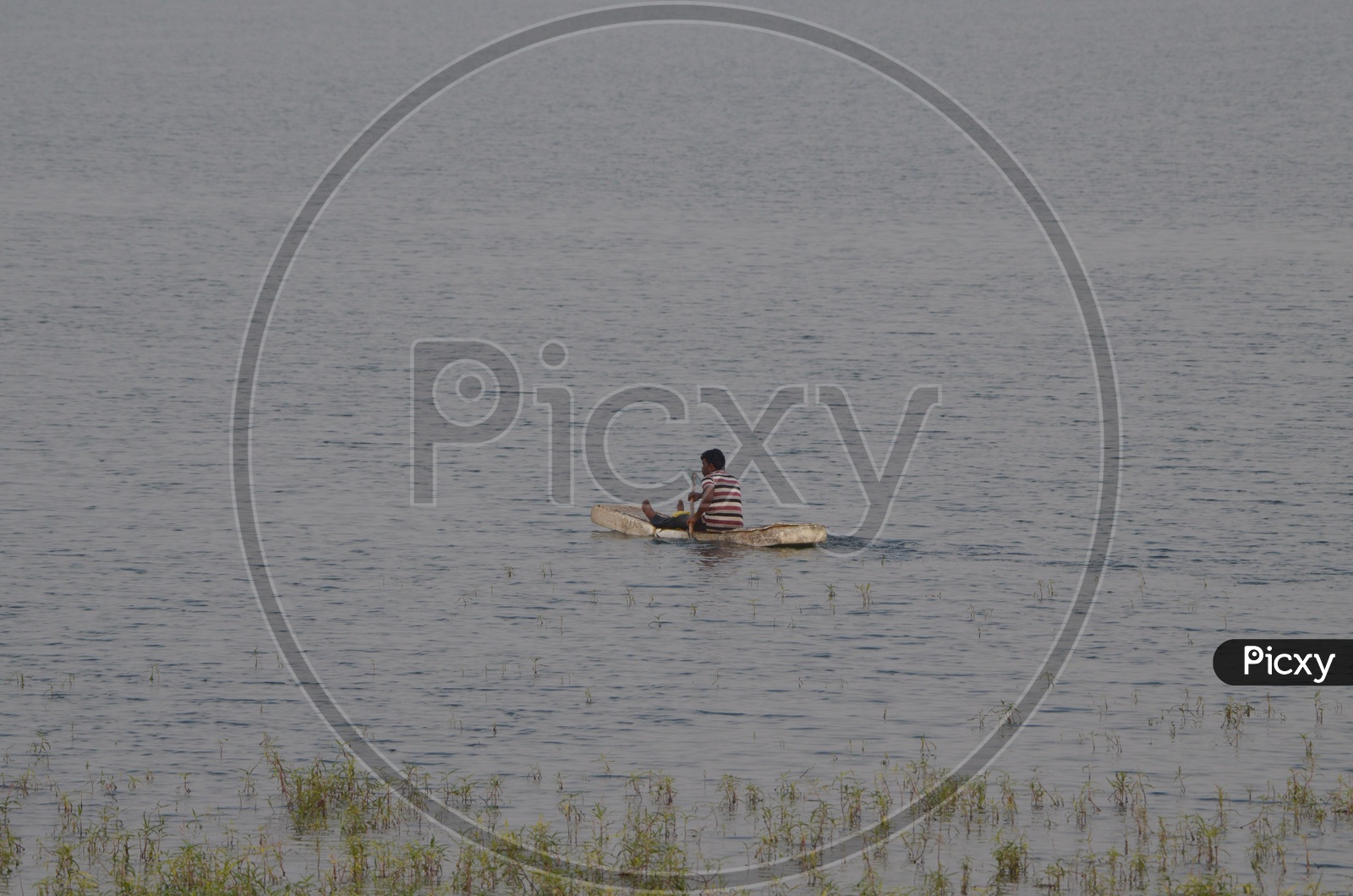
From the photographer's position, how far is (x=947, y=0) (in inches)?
7594

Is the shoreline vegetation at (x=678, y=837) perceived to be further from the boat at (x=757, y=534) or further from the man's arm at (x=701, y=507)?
the man's arm at (x=701, y=507)

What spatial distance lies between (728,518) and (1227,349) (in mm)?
31581

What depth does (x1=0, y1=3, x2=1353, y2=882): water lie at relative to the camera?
24562 millimetres

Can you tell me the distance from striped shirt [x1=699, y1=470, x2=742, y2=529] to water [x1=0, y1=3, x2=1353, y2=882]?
23.1 inches

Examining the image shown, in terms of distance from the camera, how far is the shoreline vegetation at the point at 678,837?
1786 centimetres

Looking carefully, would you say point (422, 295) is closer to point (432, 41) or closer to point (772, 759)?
point (772, 759)

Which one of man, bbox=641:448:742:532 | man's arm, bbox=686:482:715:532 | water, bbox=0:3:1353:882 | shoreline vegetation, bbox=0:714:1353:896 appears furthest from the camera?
man's arm, bbox=686:482:715:532

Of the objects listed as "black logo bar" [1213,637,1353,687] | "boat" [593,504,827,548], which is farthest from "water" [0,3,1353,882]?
"black logo bar" [1213,637,1353,687]

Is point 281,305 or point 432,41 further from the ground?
point 432,41

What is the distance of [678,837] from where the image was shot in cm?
1942

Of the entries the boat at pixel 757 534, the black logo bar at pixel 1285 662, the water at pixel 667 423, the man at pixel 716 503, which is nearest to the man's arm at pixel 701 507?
the man at pixel 716 503

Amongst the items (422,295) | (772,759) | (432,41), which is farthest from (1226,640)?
(432,41)

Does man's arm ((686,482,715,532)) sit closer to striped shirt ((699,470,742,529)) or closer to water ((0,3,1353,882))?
striped shirt ((699,470,742,529))

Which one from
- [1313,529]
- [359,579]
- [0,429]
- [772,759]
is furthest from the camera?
[0,429]
